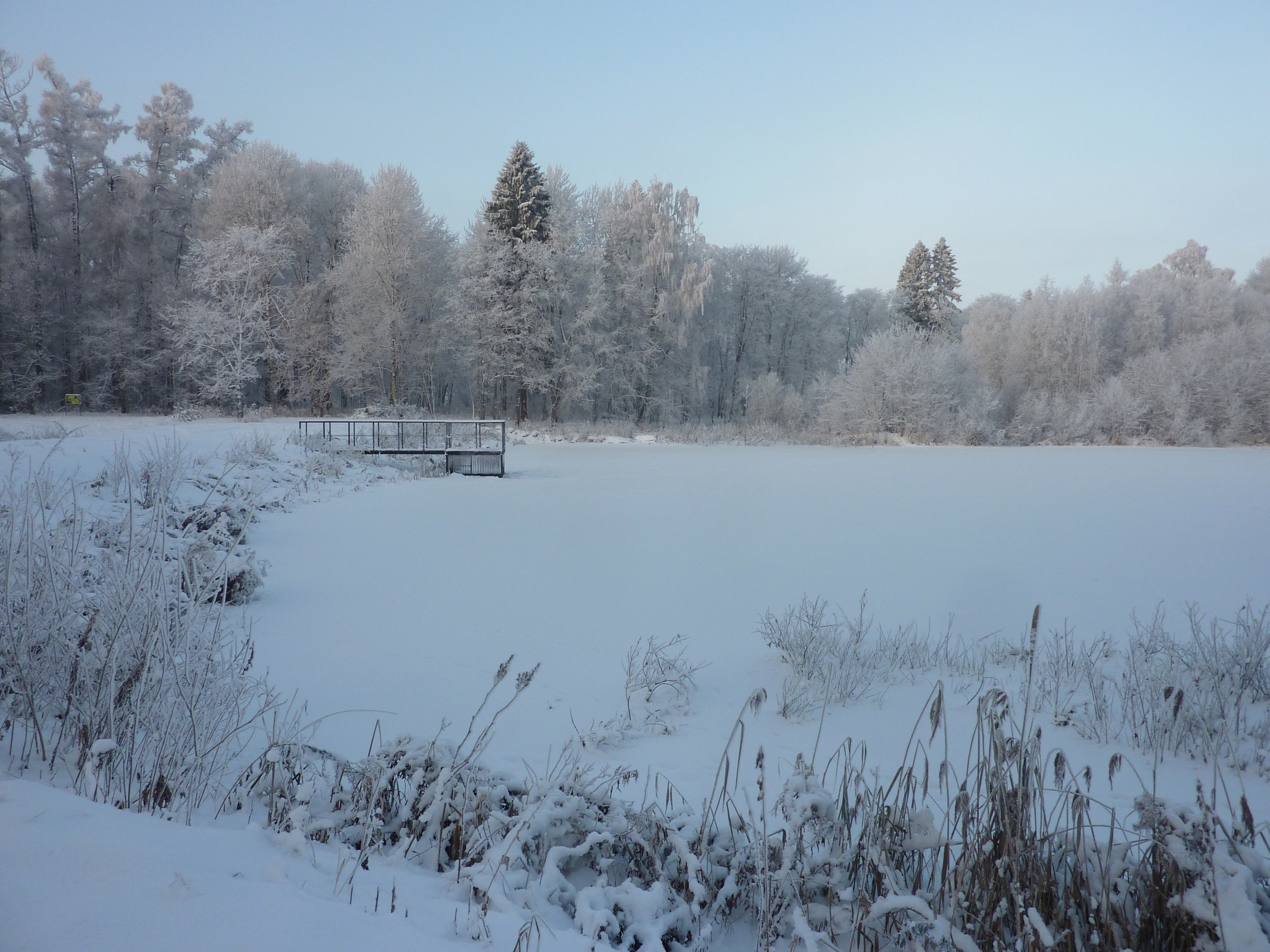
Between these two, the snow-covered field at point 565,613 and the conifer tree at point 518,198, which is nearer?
the snow-covered field at point 565,613

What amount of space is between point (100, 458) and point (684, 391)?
24.1m

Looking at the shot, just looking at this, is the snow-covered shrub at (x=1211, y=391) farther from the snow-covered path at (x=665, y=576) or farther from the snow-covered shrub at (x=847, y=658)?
the snow-covered shrub at (x=847, y=658)

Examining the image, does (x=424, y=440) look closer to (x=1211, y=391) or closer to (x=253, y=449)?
(x=253, y=449)

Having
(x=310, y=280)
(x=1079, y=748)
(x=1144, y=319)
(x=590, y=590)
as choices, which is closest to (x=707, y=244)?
(x=310, y=280)

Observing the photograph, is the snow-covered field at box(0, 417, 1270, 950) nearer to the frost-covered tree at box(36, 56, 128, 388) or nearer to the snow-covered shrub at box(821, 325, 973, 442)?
the snow-covered shrub at box(821, 325, 973, 442)

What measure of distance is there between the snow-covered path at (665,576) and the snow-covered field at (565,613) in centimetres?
3

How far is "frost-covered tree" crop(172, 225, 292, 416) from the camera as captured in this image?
2139 cm

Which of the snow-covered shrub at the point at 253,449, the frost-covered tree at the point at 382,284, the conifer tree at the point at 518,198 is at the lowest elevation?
the snow-covered shrub at the point at 253,449

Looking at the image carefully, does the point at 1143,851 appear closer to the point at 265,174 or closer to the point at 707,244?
the point at 265,174

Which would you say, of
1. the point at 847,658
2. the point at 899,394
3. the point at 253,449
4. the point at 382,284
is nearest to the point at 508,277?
the point at 382,284

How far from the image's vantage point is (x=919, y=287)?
34062mm

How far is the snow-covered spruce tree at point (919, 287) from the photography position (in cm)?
3378

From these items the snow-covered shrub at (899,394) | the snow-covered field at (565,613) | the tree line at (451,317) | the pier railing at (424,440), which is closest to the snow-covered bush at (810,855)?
the snow-covered field at (565,613)

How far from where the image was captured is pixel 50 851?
1.23 metres
